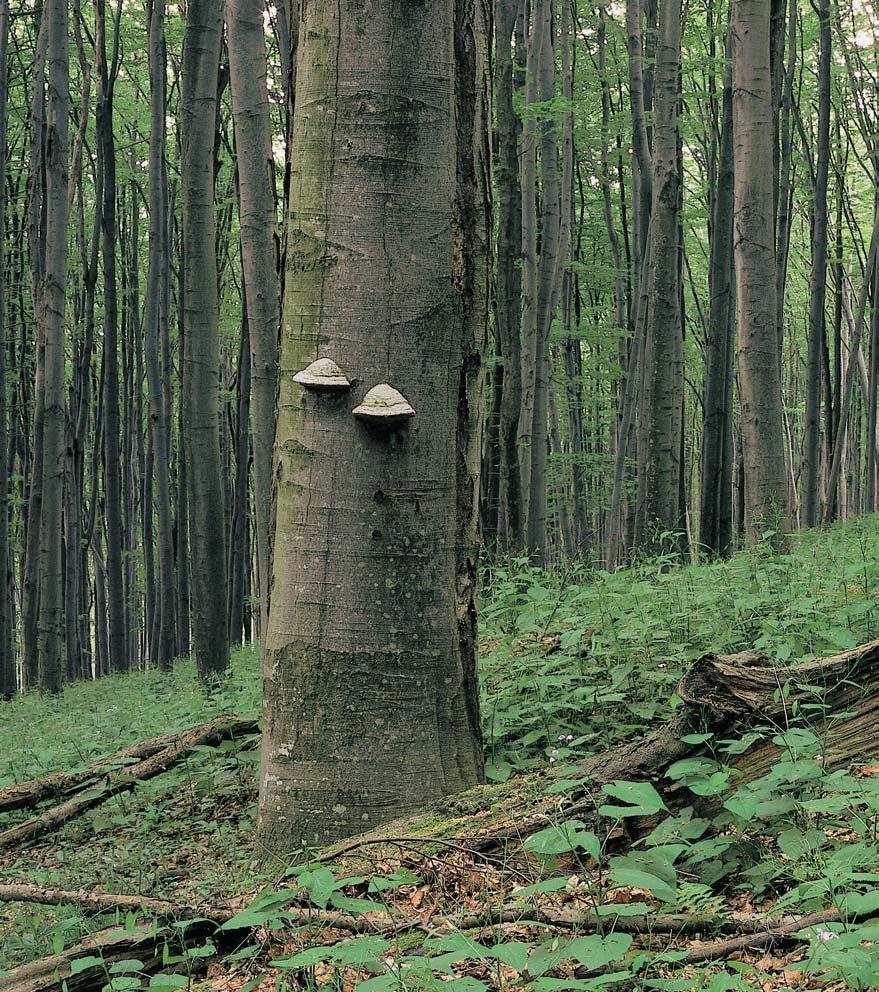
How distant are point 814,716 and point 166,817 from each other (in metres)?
2.77

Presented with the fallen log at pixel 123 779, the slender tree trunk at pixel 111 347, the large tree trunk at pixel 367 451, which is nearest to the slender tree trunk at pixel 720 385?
the fallen log at pixel 123 779

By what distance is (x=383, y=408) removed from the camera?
282 cm

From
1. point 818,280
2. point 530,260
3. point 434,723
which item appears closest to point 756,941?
point 434,723

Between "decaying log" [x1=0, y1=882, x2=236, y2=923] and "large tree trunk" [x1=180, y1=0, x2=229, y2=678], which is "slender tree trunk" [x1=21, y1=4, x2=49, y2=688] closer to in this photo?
"large tree trunk" [x1=180, y1=0, x2=229, y2=678]

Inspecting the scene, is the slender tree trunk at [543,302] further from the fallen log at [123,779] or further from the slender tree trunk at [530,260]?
the fallen log at [123,779]

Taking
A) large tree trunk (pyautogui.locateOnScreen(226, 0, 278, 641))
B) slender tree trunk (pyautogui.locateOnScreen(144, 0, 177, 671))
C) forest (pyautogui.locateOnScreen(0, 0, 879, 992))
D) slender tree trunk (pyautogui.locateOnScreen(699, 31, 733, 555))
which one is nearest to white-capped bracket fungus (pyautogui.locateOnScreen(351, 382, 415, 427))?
forest (pyautogui.locateOnScreen(0, 0, 879, 992))

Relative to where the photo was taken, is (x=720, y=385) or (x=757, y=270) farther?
(x=720, y=385)

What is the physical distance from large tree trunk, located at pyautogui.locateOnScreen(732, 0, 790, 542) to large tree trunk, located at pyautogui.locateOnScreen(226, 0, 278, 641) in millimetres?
Result: 3300

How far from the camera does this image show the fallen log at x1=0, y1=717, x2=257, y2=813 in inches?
176

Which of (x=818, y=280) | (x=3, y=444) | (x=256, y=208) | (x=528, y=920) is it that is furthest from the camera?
(x=818, y=280)

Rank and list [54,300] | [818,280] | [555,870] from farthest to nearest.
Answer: [818,280] → [54,300] → [555,870]

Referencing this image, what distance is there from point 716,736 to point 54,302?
31.8 feet

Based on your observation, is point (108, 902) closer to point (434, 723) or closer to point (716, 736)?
point (434, 723)

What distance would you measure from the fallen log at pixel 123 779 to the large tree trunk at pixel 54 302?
21.9 ft
